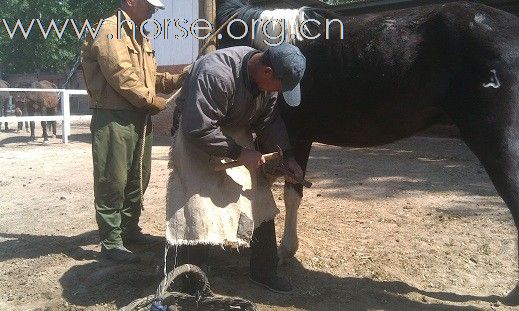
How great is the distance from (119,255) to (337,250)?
5.72ft

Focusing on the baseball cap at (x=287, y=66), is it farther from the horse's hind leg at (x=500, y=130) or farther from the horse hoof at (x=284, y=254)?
the horse hoof at (x=284, y=254)

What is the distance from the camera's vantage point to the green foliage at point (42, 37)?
91.9ft

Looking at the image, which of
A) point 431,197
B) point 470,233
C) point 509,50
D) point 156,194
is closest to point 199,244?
point 509,50

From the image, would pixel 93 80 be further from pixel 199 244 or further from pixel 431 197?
pixel 431 197

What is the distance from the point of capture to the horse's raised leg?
365cm

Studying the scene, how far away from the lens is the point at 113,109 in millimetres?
3480

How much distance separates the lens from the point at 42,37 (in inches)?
1200

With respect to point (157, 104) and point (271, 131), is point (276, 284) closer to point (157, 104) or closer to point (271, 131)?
point (271, 131)

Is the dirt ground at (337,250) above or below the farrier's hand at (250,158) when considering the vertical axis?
below

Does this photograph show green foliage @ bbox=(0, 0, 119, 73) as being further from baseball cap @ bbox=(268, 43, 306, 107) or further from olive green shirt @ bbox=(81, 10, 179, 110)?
baseball cap @ bbox=(268, 43, 306, 107)

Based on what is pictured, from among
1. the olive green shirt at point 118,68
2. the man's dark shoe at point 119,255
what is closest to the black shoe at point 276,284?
the man's dark shoe at point 119,255

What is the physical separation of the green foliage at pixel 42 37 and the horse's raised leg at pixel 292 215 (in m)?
26.3

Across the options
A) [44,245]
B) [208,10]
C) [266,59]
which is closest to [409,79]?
[266,59]

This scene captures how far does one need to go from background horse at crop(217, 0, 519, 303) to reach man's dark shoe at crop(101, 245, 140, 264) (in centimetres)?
117
